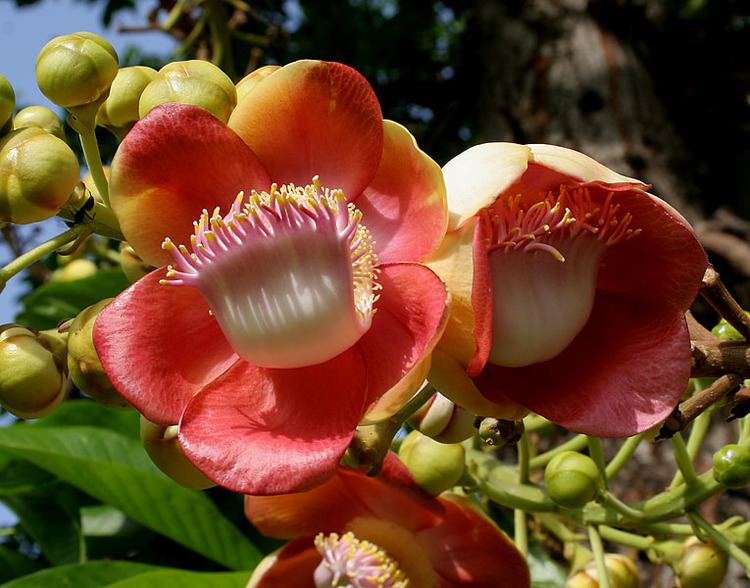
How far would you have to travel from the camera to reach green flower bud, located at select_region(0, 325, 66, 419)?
722 mm

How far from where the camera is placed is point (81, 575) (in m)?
1.15

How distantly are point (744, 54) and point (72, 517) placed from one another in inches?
83.6

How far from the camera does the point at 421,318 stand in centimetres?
67

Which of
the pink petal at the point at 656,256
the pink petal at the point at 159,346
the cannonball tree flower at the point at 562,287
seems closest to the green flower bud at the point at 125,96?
the pink petal at the point at 159,346

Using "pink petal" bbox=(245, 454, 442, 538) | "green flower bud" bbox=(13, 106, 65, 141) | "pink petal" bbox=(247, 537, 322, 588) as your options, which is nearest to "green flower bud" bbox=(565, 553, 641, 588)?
"pink petal" bbox=(245, 454, 442, 538)

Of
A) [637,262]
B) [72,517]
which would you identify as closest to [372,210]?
[637,262]

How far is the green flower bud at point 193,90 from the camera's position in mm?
716

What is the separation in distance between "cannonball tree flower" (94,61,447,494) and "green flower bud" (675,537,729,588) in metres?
0.49

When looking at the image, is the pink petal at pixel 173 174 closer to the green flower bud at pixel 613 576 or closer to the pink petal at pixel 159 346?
the pink petal at pixel 159 346

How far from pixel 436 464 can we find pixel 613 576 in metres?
0.29

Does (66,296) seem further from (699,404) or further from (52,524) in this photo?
(699,404)

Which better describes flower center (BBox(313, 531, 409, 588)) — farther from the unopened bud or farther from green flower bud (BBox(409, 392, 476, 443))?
the unopened bud

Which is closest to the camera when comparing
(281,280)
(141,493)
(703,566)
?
(281,280)

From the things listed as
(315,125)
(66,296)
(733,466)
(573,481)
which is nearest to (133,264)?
(315,125)
